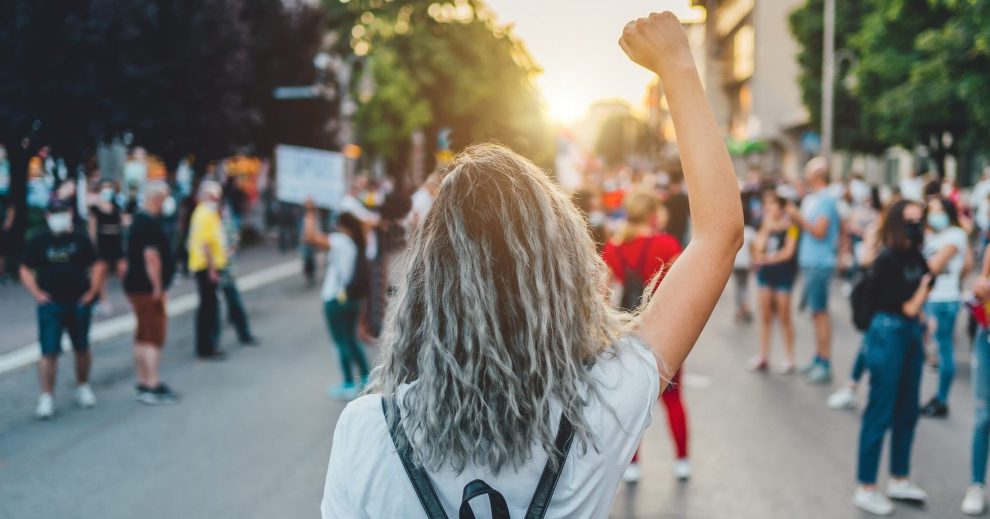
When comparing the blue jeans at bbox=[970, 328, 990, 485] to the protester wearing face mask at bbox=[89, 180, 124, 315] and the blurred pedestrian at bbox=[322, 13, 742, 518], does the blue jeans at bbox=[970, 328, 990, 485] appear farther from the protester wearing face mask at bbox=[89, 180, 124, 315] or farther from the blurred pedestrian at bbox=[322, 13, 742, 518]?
the protester wearing face mask at bbox=[89, 180, 124, 315]

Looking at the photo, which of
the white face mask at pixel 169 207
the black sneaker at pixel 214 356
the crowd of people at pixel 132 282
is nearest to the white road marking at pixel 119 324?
the black sneaker at pixel 214 356

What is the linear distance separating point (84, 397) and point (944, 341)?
7137mm

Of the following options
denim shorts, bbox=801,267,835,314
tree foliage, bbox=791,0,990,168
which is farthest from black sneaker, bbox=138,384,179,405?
tree foliage, bbox=791,0,990,168

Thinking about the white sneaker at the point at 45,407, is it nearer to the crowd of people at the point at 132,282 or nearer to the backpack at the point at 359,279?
the crowd of people at the point at 132,282

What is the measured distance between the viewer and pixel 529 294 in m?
1.41

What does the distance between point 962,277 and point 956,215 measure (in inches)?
40.5

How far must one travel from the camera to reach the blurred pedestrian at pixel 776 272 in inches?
349

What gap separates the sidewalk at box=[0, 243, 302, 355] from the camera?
11.0m

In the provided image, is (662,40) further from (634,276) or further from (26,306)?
(26,306)

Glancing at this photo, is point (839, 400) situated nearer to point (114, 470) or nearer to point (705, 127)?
point (114, 470)

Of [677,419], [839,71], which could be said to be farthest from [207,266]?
[839,71]

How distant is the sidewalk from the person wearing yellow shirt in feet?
7.38

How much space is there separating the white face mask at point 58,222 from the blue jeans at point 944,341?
708cm

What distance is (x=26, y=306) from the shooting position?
43.7 ft
